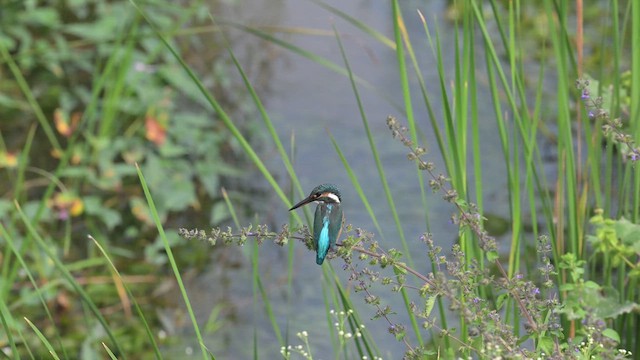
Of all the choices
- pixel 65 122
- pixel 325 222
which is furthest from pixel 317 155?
A: pixel 325 222

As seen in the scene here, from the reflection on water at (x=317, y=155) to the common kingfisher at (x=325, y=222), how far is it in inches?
58.7

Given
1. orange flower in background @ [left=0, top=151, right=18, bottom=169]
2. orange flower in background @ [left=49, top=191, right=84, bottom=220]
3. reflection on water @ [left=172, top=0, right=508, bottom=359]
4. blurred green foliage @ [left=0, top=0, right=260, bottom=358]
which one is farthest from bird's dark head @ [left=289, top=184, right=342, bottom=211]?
orange flower in background @ [left=0, top=151, right=18, bottom=169]

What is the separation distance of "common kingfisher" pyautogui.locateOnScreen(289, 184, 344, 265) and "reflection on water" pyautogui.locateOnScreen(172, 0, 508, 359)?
1.49 m

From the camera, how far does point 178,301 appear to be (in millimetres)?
3787

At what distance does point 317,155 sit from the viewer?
4.46m

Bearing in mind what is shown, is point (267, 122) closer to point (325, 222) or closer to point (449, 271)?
point (325, 222)

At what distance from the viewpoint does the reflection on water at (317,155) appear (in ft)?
12.1

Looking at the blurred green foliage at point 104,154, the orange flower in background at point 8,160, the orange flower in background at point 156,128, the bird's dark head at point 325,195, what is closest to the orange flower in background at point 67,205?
the blurred green foliage at point 104,154

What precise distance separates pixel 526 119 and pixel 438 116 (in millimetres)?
2481

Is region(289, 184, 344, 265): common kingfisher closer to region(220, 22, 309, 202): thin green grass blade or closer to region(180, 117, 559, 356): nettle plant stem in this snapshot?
region(180, 117, 559, 356): nettle plant stem

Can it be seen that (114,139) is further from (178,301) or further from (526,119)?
(526,119)

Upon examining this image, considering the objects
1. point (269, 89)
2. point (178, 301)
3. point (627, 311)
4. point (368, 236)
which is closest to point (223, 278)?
point (178, 301)

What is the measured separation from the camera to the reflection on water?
12.1ft

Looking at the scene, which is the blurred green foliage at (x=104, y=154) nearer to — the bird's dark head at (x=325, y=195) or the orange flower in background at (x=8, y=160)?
the orange flower in background at (x=8, y=160)
